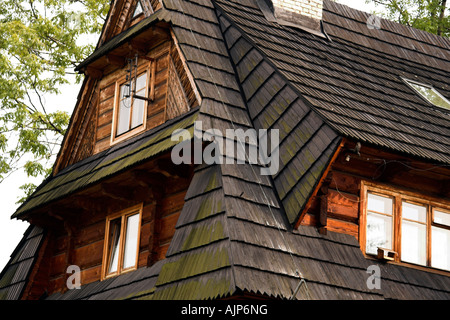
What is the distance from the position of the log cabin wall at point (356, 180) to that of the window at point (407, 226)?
0.13 m

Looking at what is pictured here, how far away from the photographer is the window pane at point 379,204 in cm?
1166

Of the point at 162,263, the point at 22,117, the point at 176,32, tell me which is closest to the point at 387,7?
the point at 22,117

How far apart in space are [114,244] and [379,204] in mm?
4169

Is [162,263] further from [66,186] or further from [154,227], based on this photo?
[66,186]

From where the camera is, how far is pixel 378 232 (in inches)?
455

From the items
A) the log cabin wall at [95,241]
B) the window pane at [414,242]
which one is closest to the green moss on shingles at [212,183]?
the log cabin wall at [95,241]

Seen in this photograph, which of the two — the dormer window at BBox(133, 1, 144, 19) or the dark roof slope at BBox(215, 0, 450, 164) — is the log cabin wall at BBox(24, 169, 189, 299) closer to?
the dark roof slope at BBox(215, 0, 450, 164)

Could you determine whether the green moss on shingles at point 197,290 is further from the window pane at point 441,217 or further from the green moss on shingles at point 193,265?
the window pane at point 441,217

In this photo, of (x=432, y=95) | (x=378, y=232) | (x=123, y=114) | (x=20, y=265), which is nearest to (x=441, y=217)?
(x=378, y=232)

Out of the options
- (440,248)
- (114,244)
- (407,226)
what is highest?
(407,226)

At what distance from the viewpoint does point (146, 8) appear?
13820mm

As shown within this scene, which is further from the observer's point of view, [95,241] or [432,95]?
[432,95]

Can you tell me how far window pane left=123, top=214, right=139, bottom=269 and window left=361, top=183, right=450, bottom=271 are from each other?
3.42 m

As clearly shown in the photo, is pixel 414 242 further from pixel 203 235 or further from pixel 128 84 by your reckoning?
pixel 128 84
